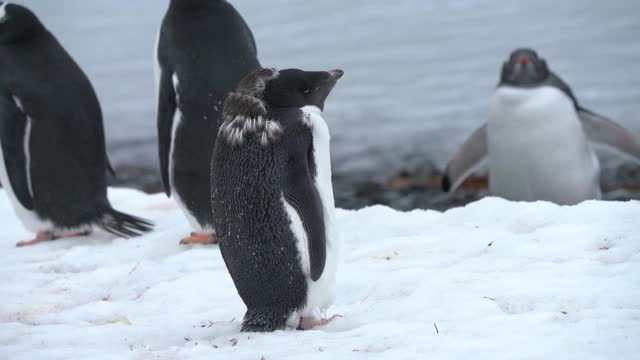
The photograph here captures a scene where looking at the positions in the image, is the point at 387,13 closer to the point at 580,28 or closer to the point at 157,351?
the point at 580,28

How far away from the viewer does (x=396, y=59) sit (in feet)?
49.5

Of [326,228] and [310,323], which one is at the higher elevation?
[326,228]

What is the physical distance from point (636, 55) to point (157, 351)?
11.8 metres

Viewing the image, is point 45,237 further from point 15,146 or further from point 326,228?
point 326,228

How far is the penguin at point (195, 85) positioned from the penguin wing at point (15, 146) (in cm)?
86

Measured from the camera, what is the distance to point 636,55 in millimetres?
13141

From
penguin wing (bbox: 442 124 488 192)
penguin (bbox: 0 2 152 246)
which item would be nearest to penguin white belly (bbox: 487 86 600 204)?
penguin wing (bbox: 442 124 488 192)

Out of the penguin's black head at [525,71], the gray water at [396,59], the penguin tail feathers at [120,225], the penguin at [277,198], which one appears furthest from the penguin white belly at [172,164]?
the gray water at [396,59]

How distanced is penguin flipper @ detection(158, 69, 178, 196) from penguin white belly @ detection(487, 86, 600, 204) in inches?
99.1

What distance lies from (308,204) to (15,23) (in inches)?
115

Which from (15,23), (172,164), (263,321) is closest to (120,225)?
(172,164)

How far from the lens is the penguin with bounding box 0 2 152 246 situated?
5.03 meters

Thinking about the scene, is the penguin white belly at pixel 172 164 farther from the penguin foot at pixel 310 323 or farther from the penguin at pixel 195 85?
the penguin foot at pixel 310 323

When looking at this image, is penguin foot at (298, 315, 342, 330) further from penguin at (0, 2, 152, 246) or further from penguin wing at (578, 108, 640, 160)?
penguin wing at (578, 108, 640, 160)
